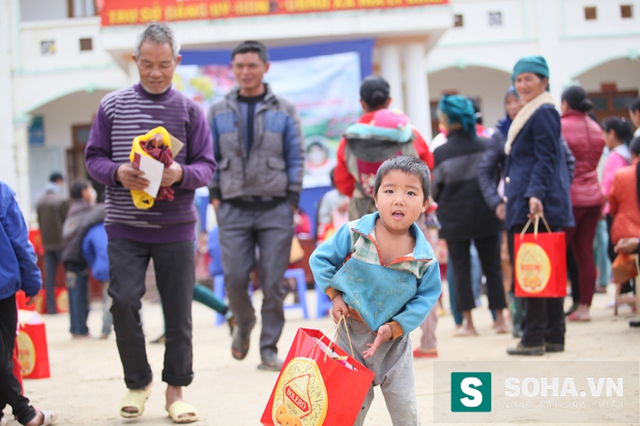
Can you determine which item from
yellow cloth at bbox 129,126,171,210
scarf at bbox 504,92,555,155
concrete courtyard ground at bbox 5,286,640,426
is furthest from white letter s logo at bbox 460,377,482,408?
scarf at bbox 504,92,555,155

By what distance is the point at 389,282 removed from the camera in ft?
9.40

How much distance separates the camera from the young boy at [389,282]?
9.26 ft

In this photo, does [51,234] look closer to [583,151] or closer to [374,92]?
[374,92]

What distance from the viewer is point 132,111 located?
3.90 meters

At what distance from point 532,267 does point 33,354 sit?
3231mm

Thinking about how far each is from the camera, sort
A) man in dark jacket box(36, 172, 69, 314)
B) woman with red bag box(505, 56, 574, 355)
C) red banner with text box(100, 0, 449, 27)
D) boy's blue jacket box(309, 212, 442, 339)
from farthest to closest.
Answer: red banner with text box(100, 0, 449, 27) → man in dark jacket box(36, 172, 69, 314) → woman with red bag box(505, 56, 574, 355) → boy's blue jacket box(309, 212, 442, 339)

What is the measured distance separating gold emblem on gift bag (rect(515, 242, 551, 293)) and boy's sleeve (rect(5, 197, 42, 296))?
9.78 feet

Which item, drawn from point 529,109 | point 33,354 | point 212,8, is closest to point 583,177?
point 529,109

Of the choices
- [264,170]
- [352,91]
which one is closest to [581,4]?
[352,91]

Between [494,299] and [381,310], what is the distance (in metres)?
3.79

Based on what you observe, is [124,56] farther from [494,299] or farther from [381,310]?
[381,310]

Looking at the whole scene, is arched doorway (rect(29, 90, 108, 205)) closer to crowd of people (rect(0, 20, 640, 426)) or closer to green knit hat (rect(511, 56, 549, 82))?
crowd of people (rect(0, 20, 640, 426))

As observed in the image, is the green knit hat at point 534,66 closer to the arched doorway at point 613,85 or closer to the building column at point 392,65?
the building column at point 392,65

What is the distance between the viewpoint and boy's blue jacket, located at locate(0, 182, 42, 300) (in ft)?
12.0
